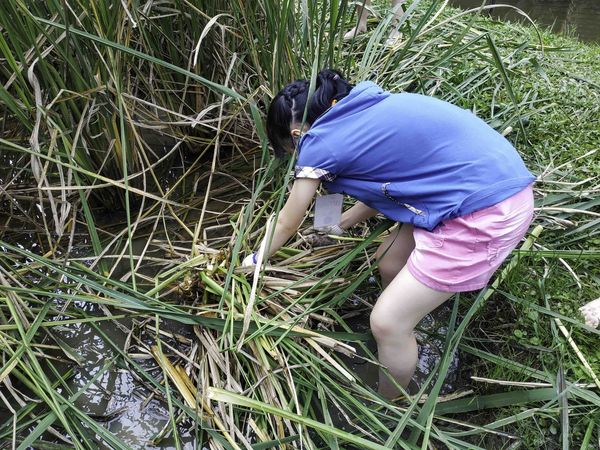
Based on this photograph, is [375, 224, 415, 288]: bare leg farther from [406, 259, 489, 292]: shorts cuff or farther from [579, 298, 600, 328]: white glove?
[579, 298, 600, 328]: white glove

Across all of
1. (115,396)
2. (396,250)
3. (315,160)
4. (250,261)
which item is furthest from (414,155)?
(115,396)

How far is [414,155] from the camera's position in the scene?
126cm

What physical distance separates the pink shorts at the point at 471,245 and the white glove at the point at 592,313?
0.39 metres

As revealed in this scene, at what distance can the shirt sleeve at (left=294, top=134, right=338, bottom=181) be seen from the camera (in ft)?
4.21

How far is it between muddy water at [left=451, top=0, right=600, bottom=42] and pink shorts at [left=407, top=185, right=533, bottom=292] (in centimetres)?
511

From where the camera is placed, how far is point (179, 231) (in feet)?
6.53

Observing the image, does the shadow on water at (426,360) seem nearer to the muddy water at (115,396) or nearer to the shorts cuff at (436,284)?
the shorts cuff at (436,284)

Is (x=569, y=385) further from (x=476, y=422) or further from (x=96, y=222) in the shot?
(x=96, y=222)

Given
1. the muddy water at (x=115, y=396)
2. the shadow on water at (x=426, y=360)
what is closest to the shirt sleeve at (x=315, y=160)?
the shadow on water at (x=426, y=360)

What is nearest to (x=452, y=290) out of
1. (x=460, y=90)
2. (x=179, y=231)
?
(x=179, y=231)

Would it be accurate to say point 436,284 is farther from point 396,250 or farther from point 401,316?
point 396,250

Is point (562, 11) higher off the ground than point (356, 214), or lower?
lower

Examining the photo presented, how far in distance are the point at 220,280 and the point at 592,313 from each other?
1104mm

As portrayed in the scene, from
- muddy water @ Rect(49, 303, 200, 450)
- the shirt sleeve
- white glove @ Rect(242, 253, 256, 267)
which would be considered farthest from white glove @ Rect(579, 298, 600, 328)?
muddy water @ Rect(49, 303, 200, 450)
